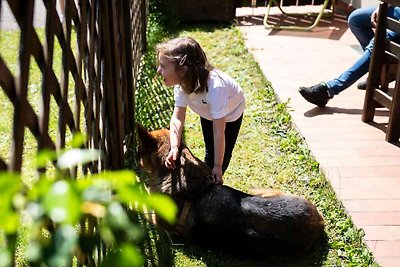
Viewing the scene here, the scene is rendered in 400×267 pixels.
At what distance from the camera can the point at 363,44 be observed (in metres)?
5.32

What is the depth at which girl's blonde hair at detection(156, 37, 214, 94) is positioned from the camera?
290cm

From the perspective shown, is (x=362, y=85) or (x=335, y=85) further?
(x=362, y=85)

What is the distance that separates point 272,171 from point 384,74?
1773 millimetres

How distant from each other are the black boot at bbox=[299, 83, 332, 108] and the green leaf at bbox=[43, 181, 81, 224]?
15.1ft

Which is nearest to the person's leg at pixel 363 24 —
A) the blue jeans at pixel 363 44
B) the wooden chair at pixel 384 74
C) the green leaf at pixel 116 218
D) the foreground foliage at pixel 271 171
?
the blue jeans at pixel 363 44

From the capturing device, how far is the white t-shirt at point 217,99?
9.66ft

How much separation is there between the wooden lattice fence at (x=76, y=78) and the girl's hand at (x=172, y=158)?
1.31ft

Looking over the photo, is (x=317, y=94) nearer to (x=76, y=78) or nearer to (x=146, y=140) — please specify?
(x=146, y=140)

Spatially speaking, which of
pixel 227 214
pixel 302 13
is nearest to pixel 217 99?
pixel 227 214

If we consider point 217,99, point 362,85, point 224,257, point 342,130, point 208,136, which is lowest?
point 224,257

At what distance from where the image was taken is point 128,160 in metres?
3.93

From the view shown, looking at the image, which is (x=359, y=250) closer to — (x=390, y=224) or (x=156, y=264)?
(x=390, y=224)

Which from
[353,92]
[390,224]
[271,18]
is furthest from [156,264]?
[271,18]

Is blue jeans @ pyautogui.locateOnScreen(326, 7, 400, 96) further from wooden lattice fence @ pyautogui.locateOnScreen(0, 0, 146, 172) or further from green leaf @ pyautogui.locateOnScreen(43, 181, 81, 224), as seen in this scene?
green leaf @ pyautogui.locateOnScreen(43, 181, 81, 224)
